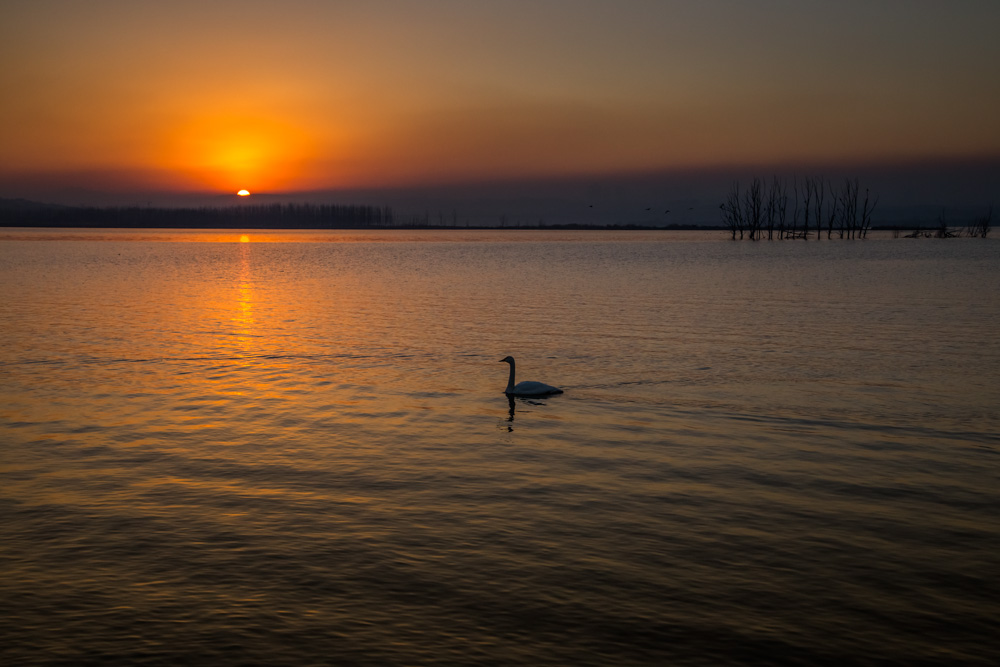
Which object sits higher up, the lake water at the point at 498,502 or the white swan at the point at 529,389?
the white swan at the point at 529,389

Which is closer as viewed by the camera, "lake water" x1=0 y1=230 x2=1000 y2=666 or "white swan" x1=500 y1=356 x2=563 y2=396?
"lake water" x1=0 y1=230 x2=1000 y2=666

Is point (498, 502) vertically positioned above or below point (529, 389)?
below

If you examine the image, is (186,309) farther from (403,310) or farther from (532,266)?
(532,266)

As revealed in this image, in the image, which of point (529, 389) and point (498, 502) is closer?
point (498, 502)

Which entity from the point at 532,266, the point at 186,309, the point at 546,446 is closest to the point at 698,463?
the point at 546,446

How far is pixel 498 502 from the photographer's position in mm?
11641

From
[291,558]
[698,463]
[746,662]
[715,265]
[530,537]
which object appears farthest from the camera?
[715,265]

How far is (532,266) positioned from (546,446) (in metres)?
61.7

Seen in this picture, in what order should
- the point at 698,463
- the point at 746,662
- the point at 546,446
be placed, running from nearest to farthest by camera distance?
the point at 746,662, the point at 698,463, the point at 546,446

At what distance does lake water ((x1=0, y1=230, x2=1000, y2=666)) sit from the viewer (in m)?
7.86

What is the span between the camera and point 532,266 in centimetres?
7588

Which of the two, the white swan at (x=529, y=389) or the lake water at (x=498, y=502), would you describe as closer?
the lake water at (x=498, y=502)

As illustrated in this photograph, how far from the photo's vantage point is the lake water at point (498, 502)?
7863 millimetres

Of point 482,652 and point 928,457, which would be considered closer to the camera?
point 482,652
